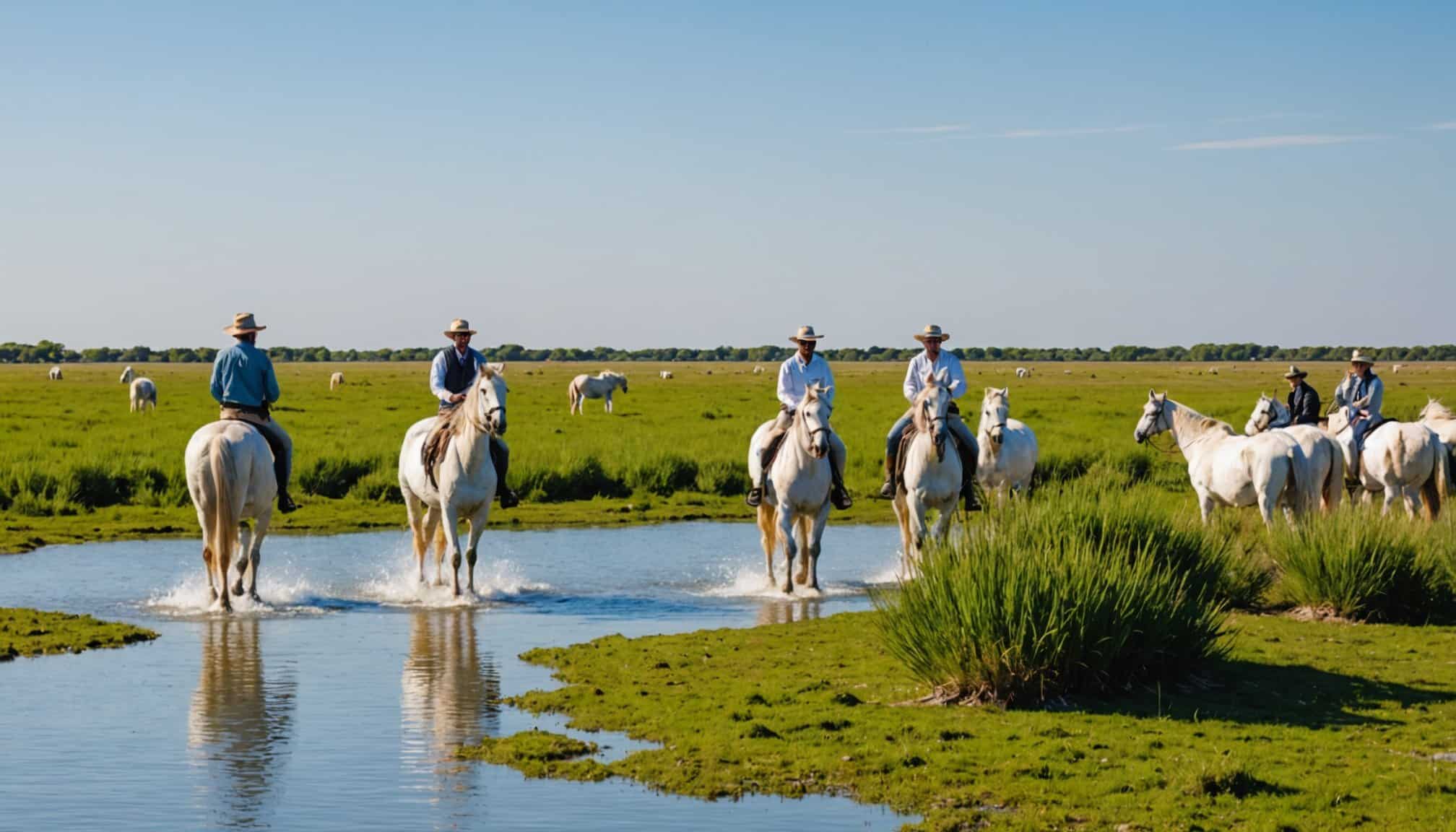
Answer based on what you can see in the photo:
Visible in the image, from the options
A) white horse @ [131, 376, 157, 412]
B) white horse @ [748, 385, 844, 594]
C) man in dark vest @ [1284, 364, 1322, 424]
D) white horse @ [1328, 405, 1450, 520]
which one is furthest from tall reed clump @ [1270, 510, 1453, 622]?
white horse @ [131, 376, 157, 412]

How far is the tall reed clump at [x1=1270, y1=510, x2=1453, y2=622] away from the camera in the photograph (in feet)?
46.7

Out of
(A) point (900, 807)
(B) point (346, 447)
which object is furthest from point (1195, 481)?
(B) point (346, 447)

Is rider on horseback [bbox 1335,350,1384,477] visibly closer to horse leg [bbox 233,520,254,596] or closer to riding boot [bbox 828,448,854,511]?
riding boot [bbox 828,448,854,511]

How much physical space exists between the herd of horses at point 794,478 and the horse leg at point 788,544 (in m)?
0.02

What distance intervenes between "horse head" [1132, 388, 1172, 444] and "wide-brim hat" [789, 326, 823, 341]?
600 cm

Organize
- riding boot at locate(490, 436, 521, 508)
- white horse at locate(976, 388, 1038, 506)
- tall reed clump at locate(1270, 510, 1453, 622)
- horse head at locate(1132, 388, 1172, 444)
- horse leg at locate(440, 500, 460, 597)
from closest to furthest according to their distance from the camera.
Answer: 1. tall reed clump at locate(1270, 510, 1453, 622)
2. horse leg at locate(440, 500, 460, 597)
3. riding boot at locate(490, 436, 521, 508)
4. white horse at locate(976, 388, 1038, 506)
5. horse head at locate(1132, 388, 1172, 444)

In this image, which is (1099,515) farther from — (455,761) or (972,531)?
(455,761)

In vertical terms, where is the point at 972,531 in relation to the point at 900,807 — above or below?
above

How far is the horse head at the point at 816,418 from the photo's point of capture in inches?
626

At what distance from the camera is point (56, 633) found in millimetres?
13789

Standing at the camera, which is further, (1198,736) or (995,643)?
(995,643)

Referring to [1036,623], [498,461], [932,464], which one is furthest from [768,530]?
[1036,623]

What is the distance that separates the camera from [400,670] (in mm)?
12359

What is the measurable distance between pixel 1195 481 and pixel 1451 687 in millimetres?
7798
